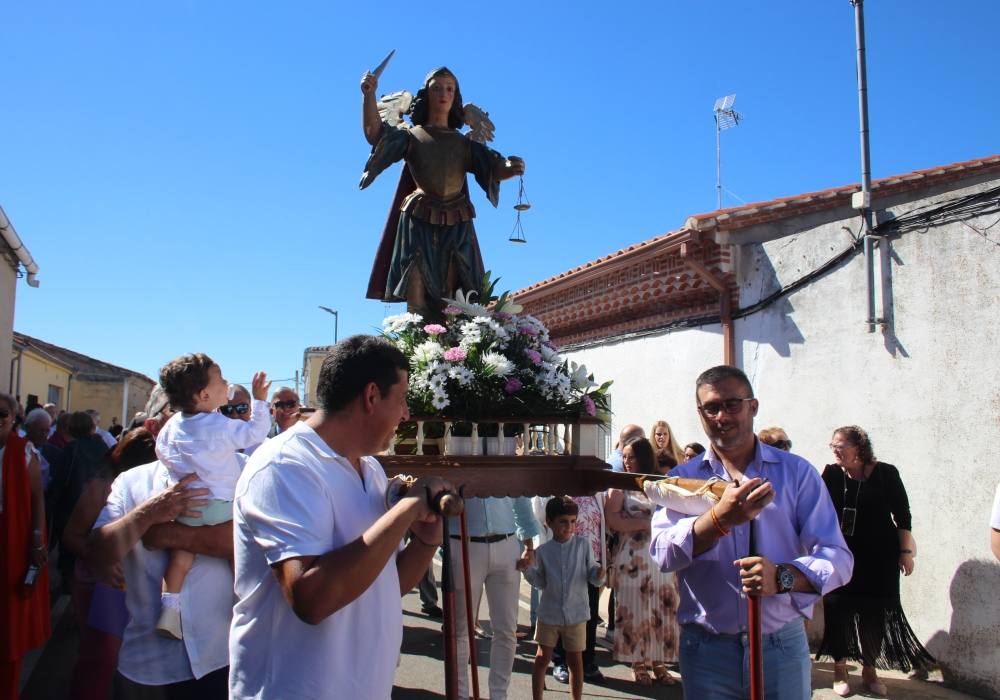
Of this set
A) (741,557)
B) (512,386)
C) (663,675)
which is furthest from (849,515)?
(741,557)

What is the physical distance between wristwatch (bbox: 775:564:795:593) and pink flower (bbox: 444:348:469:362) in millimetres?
1716

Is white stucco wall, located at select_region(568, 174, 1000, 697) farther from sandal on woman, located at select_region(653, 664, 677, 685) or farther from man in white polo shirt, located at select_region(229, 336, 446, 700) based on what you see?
man in white polo shirt, located at select_region(229, 336, 446, 700)

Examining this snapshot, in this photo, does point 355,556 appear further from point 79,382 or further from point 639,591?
point 79,382

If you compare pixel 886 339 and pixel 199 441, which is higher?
pixel 886 339

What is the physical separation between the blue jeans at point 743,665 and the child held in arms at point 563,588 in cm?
251

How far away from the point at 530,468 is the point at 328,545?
5.12 ft

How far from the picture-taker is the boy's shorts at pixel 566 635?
5461 mm

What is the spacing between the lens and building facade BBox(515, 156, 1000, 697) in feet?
20.7

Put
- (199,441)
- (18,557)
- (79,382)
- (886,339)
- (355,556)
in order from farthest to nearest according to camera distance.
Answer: (79,382) < (886,339) < (18,557) < (199,441) < (355,556)

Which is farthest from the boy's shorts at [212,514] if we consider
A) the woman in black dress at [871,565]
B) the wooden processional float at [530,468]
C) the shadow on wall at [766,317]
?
the shadow on wall at [766,317]

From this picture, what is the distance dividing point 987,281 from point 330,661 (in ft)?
20.0

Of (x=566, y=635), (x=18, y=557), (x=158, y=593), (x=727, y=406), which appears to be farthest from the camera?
(x=566, y=635)

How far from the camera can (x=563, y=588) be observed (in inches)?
218

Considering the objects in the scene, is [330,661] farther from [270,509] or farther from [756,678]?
[756,678]
